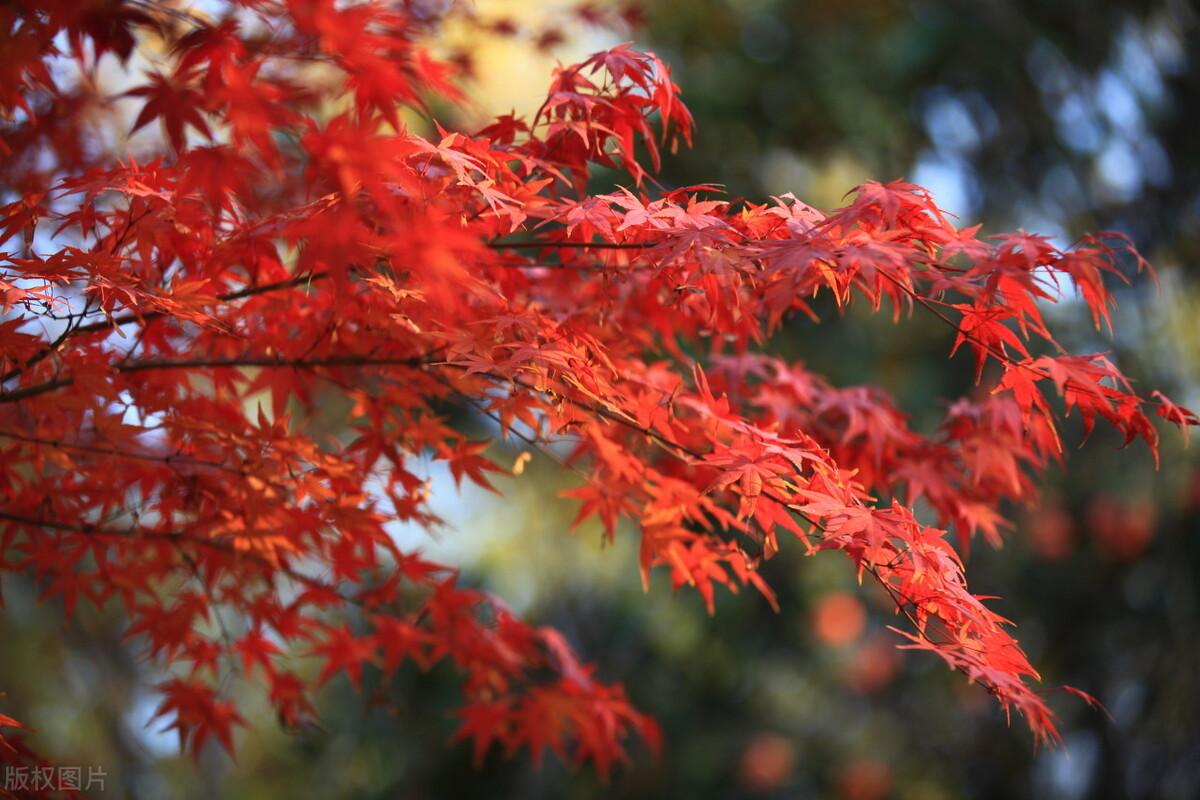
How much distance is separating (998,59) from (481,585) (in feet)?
13.4

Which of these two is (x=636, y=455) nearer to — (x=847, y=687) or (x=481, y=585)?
(x=481, y=585)

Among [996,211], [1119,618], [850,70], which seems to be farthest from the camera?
[996,211]

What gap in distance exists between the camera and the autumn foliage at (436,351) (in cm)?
119

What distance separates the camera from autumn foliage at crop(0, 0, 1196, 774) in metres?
1.19

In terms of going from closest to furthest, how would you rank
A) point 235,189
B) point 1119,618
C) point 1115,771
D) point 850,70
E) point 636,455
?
point 235,189
point 636,455
point 1115,771
point 1119,618
point 850,70

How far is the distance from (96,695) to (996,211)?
5714mm

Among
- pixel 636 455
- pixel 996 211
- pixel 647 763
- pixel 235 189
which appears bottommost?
pixel 647 763

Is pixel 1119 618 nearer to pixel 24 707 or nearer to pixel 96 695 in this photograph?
pixel 96 695

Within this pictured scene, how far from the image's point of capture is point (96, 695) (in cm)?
509

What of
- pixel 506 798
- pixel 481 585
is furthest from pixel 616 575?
pixel 506 798

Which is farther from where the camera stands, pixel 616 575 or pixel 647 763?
pixel 616 575

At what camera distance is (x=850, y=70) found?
5184 millimetres

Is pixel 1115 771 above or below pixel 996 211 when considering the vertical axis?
below

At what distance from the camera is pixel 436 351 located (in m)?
1.60
